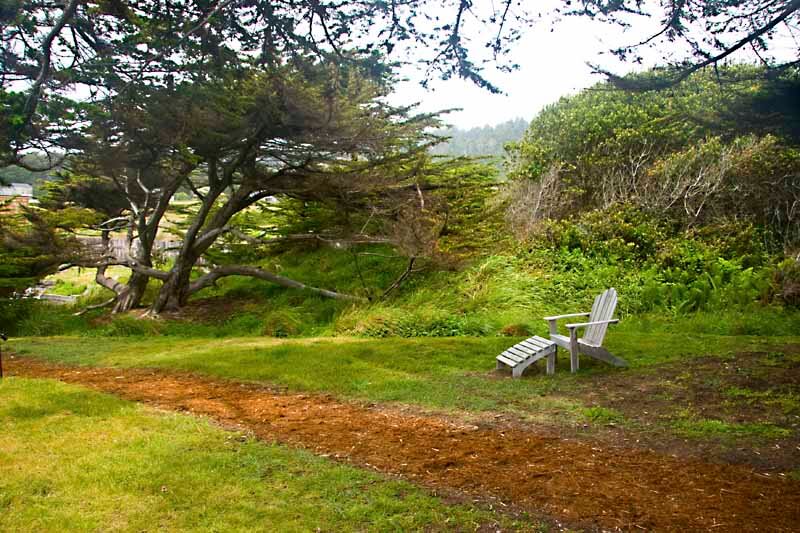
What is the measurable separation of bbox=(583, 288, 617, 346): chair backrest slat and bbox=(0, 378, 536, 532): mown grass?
3.53 meters

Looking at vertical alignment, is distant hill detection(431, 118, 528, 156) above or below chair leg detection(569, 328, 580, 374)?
above

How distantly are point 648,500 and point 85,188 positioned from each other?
47.5ft

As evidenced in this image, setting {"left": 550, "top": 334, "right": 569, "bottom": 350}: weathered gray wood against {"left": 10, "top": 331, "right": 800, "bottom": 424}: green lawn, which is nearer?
{"left": 10, "top": 331, "right": 800, "bottom": 424}: green lawn

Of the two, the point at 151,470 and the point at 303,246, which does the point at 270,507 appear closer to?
the point at 151,470

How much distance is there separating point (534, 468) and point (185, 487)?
2171 mm

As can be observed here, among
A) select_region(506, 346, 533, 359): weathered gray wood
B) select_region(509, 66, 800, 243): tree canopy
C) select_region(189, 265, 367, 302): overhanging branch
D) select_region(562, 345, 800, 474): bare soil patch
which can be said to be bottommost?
select_region(562, 345, 800, 474): bare soil patch

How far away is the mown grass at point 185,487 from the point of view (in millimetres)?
3199

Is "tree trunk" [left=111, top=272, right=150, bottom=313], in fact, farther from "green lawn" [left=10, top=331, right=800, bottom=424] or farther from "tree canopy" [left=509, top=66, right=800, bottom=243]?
"tree canopy" [left=509, top=66, right=800, bottom=243]

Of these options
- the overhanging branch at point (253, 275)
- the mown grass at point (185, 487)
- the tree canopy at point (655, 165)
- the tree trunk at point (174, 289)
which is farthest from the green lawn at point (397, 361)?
the tree canopy at point (655, 165)

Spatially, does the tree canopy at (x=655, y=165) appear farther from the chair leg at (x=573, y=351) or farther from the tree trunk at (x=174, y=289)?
the tree trunk at (x=174, y=289)

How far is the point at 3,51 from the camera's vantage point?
20.8ft

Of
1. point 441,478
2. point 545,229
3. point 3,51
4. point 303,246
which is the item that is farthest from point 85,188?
point 441,478

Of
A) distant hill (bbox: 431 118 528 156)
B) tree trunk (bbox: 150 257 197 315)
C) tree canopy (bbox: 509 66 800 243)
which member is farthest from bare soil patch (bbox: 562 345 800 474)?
distant hill (bbox: 431 118 528 156)

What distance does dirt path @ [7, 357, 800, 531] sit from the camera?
3.24 m
